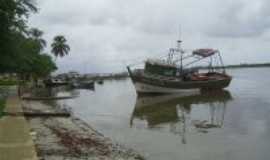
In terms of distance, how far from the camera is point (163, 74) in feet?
173

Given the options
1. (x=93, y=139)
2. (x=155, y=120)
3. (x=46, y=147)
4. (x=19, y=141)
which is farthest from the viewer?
(x=155, y=120)

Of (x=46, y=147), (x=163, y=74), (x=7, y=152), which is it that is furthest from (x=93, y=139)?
(x=163, y=74)

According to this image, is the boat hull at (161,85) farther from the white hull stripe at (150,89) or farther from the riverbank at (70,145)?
the riverbank at (70,145)

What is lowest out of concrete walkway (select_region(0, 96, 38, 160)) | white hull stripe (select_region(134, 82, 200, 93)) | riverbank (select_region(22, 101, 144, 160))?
riverbank (select_region(22, 101, 144, 160))

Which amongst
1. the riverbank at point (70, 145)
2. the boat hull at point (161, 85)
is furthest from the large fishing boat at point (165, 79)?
the riverbank at point (70, 145)

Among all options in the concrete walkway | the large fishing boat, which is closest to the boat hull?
the large fishing boat

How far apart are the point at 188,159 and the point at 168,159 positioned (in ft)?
2.19

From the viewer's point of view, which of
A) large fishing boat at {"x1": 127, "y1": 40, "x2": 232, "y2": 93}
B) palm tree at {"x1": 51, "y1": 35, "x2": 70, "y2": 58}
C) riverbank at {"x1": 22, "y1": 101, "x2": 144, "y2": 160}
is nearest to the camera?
riverbank at {"x1": 22, "y1": 101, "x2": 144, "y2": 160}

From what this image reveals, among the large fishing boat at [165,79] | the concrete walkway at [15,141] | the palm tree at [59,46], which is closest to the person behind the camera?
the concrete walkway at [15,141]

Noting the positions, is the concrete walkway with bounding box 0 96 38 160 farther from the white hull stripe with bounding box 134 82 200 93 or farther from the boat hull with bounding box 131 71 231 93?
the white hull stripe with bounding box 134 82 200 93

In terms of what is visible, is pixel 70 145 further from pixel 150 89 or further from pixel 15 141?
pixel 150 89

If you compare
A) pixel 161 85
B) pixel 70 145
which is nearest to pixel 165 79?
pixel 161 85

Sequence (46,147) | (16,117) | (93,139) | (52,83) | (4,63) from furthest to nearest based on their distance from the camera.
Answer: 1. (52,83)
2. (4,63)
3. (16,117)
4. (93,139)
5. (46,147)

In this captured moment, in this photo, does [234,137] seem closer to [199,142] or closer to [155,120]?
[199,142]
